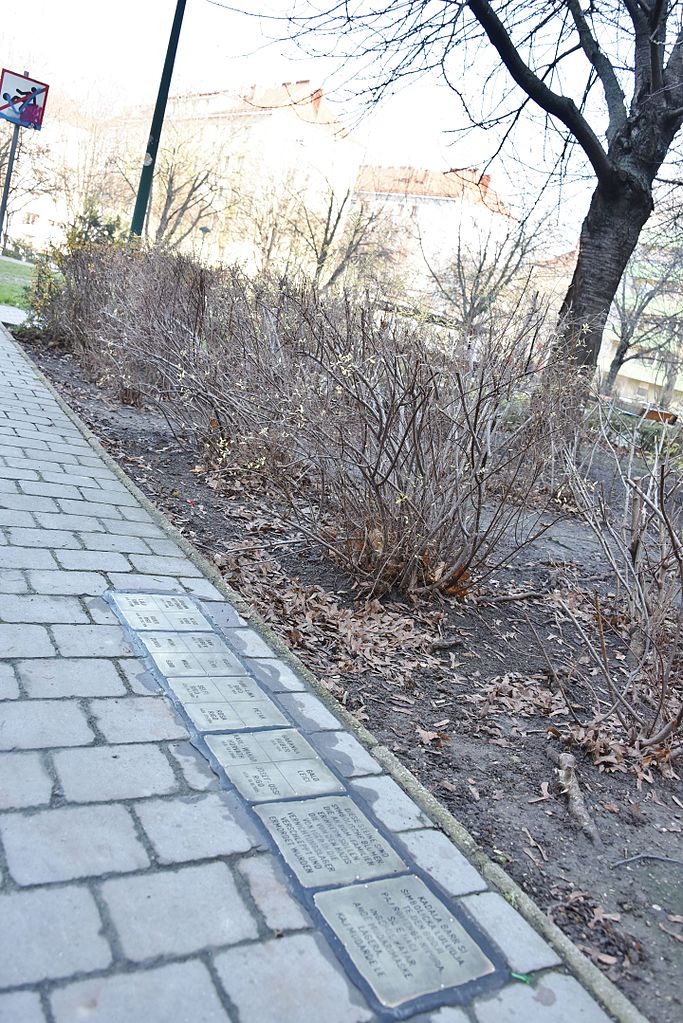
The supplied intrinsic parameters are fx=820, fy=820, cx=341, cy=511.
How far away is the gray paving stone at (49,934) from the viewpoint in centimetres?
175

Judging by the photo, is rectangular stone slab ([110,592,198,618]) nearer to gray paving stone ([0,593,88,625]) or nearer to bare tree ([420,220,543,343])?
gray paving stone ([0,593,88,625])

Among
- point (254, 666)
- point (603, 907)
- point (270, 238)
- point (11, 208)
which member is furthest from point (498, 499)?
point (11, 208)

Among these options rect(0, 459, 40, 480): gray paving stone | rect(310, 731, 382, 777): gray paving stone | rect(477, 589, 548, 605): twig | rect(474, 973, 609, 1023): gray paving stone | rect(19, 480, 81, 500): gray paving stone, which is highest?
rect(477, 589, 548, 605): twig

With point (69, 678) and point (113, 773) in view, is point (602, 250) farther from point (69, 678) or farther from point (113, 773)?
point (113, 773)

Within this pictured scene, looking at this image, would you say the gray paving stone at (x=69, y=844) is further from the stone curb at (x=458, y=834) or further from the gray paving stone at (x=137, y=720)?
the stone curb at (x=458, y=834)

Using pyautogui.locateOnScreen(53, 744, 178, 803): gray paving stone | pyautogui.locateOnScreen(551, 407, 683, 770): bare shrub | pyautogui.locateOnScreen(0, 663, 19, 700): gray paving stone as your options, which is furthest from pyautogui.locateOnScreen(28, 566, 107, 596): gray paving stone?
pyautogui.locateOnScreen(551, 407, 683, 770): bare shrub

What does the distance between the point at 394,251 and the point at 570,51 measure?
693 inches

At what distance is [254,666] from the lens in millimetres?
3492

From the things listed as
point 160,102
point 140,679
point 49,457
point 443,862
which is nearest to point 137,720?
point 140,679

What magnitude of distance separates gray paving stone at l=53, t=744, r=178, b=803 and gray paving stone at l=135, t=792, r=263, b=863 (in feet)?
0.25

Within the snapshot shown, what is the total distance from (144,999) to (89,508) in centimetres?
366

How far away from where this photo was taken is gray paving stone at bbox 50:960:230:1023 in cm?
168

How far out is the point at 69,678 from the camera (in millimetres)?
2975

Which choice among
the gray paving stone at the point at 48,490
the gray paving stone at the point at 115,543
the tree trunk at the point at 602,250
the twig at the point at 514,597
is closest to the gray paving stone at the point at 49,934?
the gray paving stone at the point at 115,543
